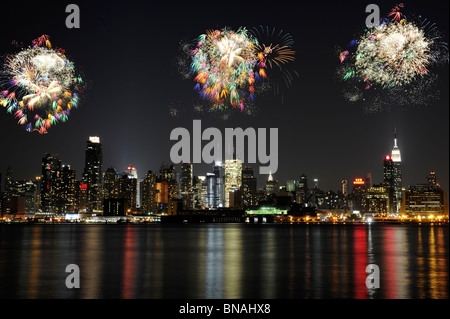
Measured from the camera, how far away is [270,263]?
50688 mm

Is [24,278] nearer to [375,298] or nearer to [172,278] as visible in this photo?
Answer: [172,278]

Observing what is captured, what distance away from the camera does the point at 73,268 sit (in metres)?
45.4
